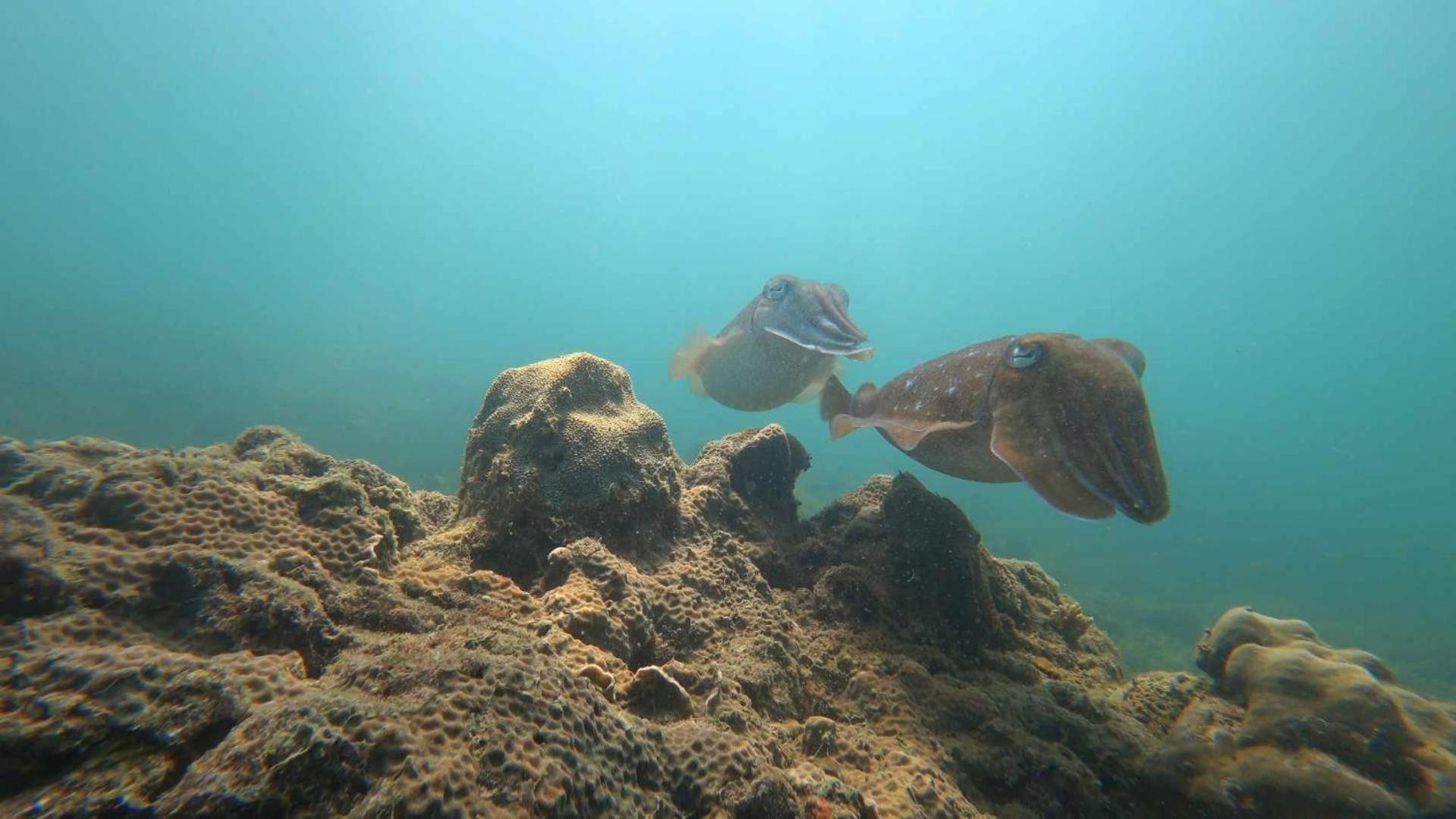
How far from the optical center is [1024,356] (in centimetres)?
354

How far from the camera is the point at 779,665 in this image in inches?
131

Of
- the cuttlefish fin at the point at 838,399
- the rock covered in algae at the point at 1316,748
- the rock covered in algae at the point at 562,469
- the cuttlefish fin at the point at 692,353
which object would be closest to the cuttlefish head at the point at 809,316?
the cuttlefish fin at the point at 838,399

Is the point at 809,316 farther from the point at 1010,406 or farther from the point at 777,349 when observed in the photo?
the point at 1010,406

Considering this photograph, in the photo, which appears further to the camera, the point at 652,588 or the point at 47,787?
the point at 652,588

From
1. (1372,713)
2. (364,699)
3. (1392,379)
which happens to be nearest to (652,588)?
(364,699)

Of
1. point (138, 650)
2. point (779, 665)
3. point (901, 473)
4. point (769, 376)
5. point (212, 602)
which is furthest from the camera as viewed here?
point (769, 376)

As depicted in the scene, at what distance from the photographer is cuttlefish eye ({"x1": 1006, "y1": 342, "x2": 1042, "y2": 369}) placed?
3.52 meters

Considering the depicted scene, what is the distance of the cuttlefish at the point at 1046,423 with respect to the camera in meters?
3.10

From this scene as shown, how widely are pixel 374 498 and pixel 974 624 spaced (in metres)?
4.25

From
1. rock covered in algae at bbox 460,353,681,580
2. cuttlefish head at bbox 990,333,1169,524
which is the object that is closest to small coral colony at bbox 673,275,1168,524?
cuttlefish head at bbox 990,333,1169,524

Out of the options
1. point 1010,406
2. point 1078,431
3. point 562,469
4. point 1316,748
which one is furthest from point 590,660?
point 1316,748

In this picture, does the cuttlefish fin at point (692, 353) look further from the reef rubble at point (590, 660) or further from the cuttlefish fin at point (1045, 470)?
the cuttlefish fin at point (1045, 470)

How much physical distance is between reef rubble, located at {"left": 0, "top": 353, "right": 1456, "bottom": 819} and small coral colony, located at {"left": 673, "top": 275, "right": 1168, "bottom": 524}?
2.18 ft

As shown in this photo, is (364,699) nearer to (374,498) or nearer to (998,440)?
(374,498)
